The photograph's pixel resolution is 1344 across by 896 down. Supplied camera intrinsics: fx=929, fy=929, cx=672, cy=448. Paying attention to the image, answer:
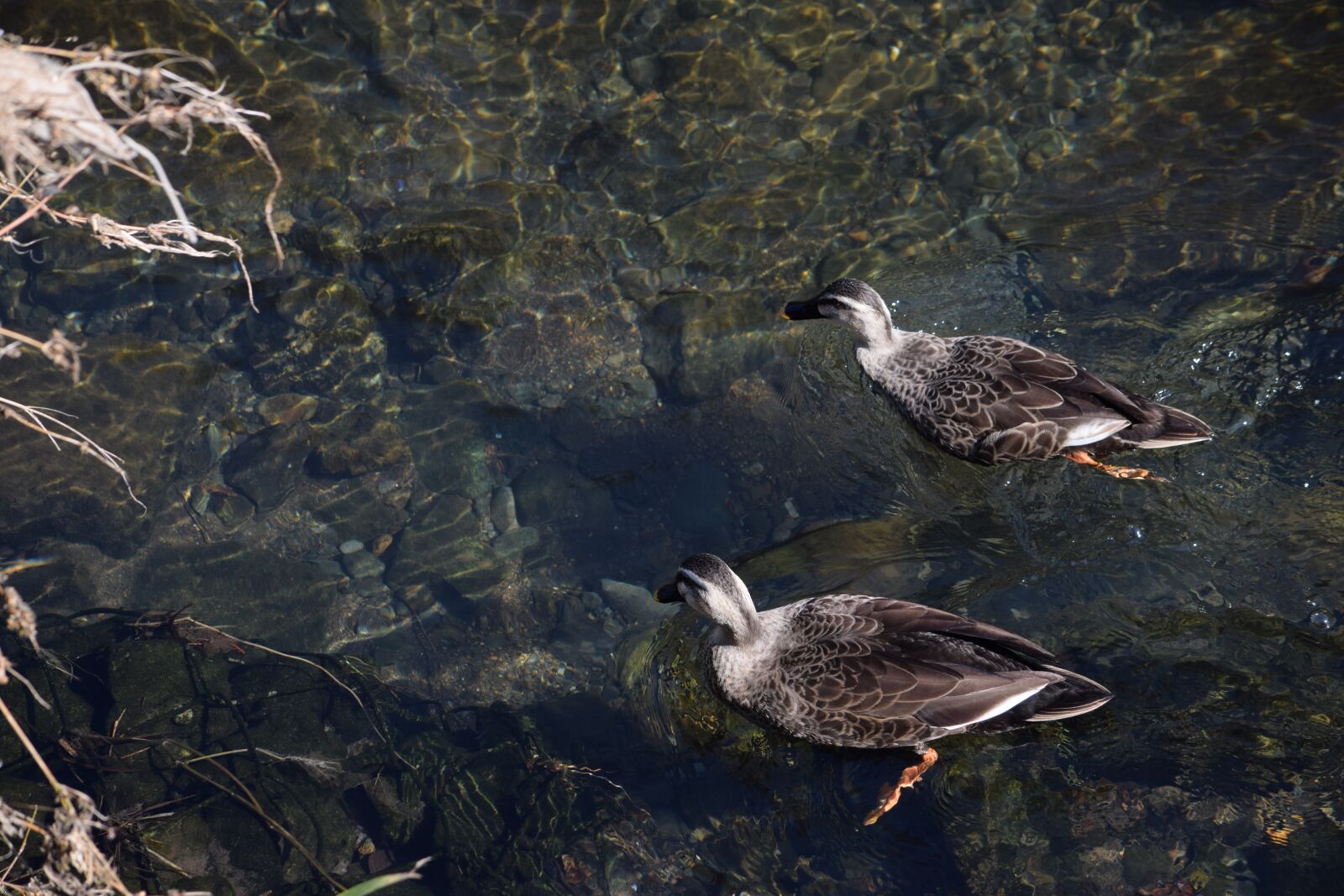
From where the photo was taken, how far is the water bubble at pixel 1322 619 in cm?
494

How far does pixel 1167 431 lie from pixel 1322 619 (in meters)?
1.28

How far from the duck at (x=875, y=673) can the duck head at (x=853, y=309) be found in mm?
2188

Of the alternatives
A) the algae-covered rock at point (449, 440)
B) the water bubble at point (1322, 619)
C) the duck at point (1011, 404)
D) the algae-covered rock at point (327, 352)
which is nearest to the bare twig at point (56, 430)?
the algae-covered rock at point (327, 352)

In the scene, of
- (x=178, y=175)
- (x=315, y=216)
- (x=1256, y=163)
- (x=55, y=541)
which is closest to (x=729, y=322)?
(x=315, y=216)

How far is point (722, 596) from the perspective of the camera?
512 cm

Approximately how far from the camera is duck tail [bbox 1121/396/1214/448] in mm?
5516

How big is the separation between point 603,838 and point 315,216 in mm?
5525

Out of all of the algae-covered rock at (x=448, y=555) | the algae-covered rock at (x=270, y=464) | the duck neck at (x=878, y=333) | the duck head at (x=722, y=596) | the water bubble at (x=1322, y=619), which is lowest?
the algae-covered rock at (x=448, y=555)

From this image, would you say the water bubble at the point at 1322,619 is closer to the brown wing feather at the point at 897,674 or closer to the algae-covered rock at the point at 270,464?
the brown wing feather at the point at 897,674

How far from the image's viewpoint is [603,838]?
17.7 ft

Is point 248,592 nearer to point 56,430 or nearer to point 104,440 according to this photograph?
point 104,440

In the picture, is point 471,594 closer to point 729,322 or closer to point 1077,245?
point 729,322

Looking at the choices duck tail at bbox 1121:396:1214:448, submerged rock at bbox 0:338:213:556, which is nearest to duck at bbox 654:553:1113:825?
duck tail at bbox 1121:396:1214:448

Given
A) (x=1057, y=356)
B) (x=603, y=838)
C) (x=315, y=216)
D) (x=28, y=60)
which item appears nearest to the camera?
(x=28, y=60)
